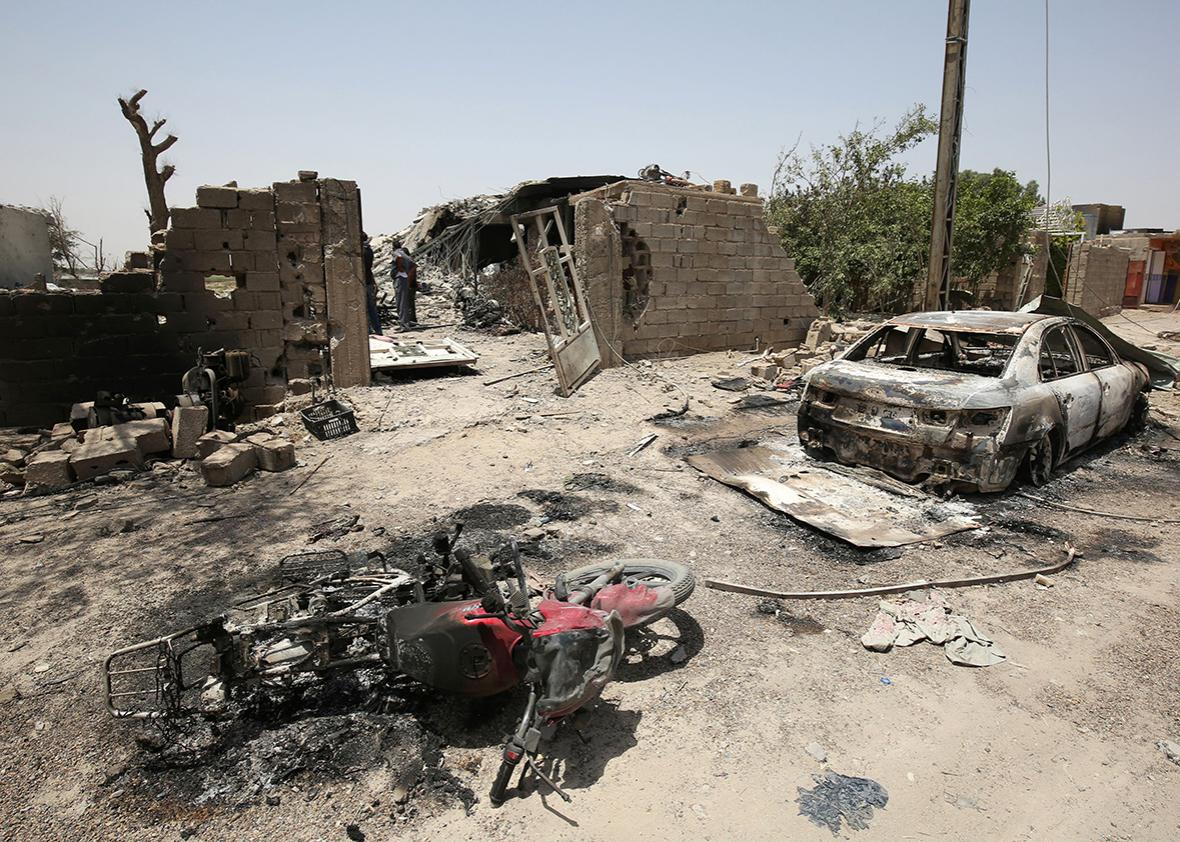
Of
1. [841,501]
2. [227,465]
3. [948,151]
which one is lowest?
[841,501]

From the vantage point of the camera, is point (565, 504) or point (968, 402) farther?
point (565, 504)

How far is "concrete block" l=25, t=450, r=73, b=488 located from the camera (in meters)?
6.06

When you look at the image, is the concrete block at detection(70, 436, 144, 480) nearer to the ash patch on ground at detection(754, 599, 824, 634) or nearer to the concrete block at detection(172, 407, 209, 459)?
the concrete block at detection(172, 407, 209, 459)

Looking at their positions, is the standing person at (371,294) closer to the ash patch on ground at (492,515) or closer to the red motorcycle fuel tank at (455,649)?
the ash patch on ground at (492,515)

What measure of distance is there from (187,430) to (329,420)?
4.50 feet

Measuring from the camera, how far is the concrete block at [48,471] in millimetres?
6059

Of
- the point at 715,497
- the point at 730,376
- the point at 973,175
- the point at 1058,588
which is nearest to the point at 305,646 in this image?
the point at 715,497

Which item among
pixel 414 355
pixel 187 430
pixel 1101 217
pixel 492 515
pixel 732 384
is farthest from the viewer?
pixel 1101 217

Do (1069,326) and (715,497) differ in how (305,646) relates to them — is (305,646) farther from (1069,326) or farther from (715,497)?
(1069,326)

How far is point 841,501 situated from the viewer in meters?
5.30

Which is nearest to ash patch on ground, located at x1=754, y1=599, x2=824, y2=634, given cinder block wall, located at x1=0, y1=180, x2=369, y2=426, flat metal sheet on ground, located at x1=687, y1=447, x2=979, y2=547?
flat metal sheet on ground, located at x1=687, y1=447, x2=979, y2=547

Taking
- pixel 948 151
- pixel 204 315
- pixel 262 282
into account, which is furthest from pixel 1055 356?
pixel 204 315

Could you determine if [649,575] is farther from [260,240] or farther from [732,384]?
[260,240]

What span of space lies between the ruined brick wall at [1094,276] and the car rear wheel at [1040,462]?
19.5 metres
